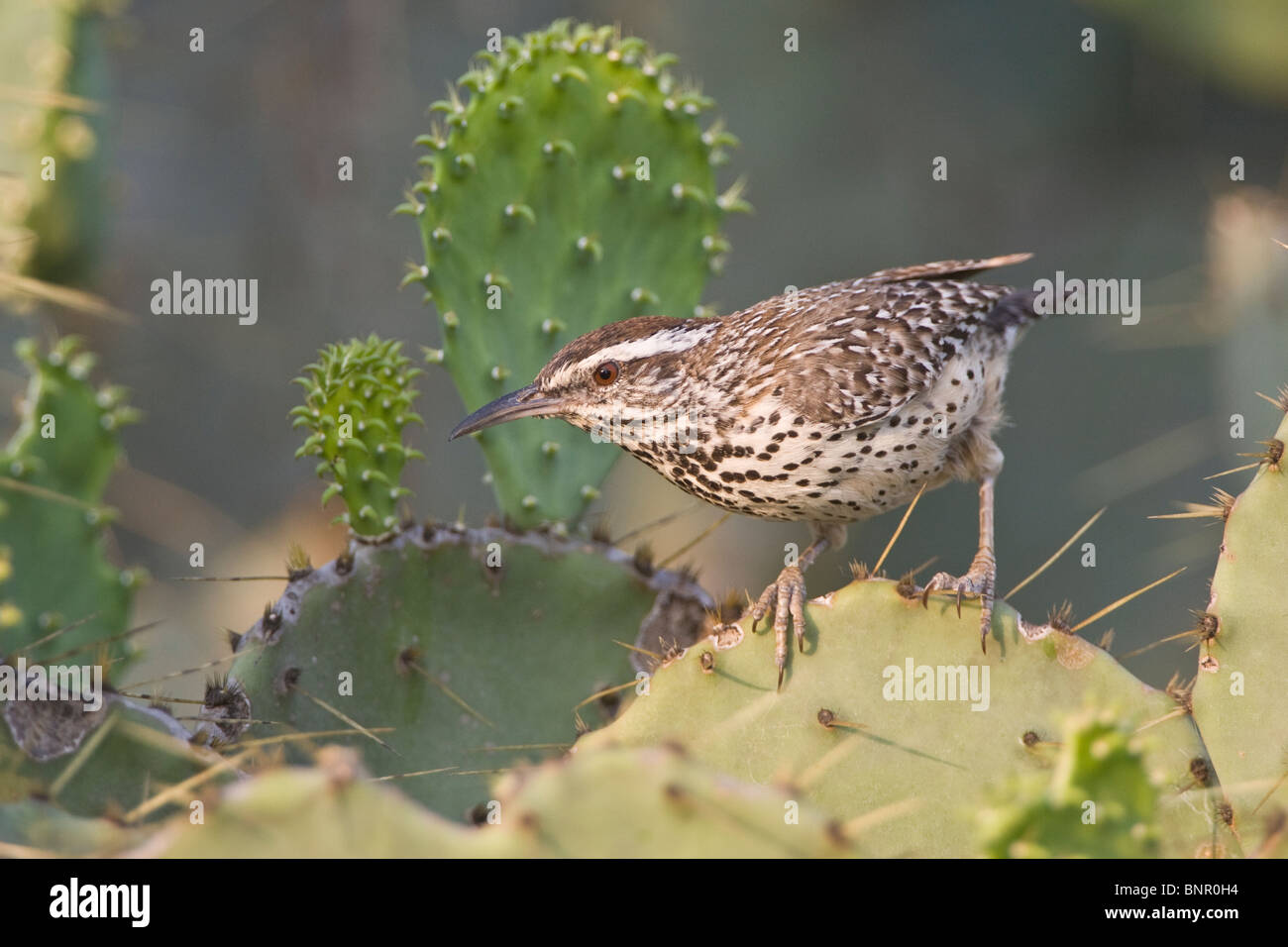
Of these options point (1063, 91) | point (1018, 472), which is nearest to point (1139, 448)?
point (1018, 472)

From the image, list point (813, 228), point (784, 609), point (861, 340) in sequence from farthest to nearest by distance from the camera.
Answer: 1. point (813, 228)
2. point (861, 340)
3. point (784, 609)

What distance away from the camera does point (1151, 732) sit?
1572mm

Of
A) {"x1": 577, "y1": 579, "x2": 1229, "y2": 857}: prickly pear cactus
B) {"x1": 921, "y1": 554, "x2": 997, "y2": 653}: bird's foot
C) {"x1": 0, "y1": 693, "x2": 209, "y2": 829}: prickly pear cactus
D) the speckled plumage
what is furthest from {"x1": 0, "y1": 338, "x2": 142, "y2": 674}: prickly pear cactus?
Result: {"x1": 921, "y1": 554, "x2": 997, "y2": 653}: bird's foot

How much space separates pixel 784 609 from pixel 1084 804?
659 mm

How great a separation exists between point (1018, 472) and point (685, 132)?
2.40 m

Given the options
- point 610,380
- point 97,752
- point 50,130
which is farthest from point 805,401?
point 50,130

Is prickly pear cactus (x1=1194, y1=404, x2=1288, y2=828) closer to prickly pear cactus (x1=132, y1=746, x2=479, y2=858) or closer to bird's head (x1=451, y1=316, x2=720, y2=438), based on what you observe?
bird's head (x1=451, y1=316, x2=720, y2=438)

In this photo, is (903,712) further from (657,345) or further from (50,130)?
(50,130)

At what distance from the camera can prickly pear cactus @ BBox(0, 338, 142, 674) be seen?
225 centimetres

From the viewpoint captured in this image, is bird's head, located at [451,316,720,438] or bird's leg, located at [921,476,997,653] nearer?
bird's leg, located at [921,476,997,653]

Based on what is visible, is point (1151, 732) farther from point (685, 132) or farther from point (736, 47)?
point (736, 47)

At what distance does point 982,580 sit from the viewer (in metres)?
1.95

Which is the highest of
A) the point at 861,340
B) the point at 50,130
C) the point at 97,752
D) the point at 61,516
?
the point at 50,130

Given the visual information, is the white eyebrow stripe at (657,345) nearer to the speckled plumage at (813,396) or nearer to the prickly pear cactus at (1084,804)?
the speckled plumage at (813,396)
